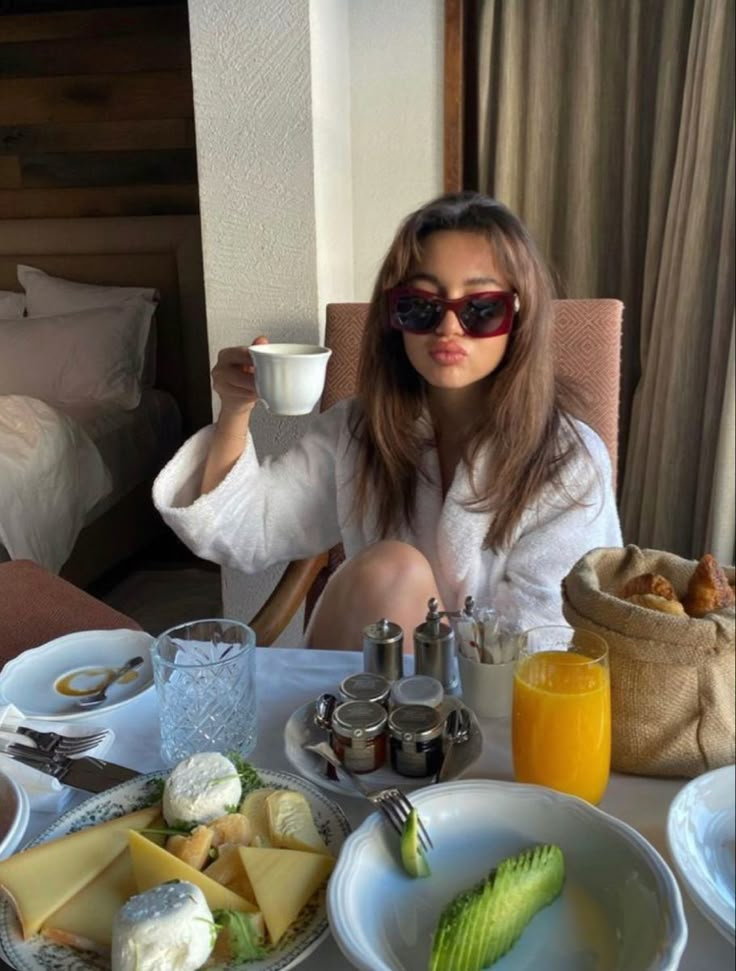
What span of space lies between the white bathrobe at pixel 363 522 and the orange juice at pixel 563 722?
0.42 m

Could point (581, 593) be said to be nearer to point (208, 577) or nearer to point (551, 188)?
point (551, 188)

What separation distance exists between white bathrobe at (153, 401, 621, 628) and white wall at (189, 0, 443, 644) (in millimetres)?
460

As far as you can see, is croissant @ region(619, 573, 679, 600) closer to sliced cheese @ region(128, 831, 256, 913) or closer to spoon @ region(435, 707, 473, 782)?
spoon @ region(435, 707, 473, 782)

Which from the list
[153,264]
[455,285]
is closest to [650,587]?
[455,285]

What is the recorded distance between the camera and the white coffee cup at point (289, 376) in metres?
0.93

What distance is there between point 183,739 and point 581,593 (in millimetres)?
366

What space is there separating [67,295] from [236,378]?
2.31 m

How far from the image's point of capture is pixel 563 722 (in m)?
0.61

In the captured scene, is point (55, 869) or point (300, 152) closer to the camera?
point (55, 869)

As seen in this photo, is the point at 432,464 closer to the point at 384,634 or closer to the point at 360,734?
the point at 384,634

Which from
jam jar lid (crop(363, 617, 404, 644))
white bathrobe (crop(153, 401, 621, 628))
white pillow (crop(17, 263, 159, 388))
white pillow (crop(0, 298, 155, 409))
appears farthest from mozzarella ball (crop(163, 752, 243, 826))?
white pillow (crop(17, 263, 159, 388))

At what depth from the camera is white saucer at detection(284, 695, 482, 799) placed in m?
0.67

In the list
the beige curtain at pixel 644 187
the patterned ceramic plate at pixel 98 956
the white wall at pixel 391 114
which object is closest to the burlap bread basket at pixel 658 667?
the patterned ceramic plate at pixel 98 956

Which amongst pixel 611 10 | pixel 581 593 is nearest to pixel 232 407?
pixel 581 593
